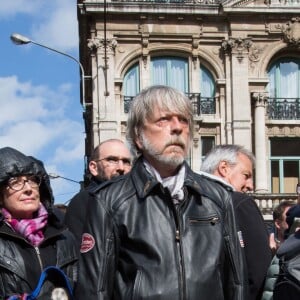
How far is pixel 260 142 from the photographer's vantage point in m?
29.8

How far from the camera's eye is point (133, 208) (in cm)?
402

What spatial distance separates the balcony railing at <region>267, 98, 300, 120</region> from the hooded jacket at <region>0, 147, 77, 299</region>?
86.2ft

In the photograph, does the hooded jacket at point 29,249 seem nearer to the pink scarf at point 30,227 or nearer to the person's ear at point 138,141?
the pink scarf at point 30,227

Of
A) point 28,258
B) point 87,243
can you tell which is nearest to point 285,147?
point 28,258

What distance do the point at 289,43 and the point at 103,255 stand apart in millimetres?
26999

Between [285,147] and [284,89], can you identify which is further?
[284,89]

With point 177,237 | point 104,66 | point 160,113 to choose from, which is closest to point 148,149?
point 160,113

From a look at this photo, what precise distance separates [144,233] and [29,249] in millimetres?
879

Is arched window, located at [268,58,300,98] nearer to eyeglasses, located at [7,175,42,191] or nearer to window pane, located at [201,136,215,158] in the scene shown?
window pane, located at [201,136,215,158]

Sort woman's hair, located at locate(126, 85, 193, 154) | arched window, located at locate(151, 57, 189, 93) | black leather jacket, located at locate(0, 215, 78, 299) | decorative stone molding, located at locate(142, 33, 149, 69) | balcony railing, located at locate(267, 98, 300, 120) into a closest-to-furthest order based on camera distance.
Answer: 1. woman's hair, located at locate(126, 85, 193, 154)
2. black leather jacket, located at locate(0, 215, 78, 299)
3. decorative stone molding, located at locate(142, 33, 149, 69)
4. arched window, located at locate(151, 57, 189, 93)
5. balcony railing, located at locate(267, 98, 300, 120)

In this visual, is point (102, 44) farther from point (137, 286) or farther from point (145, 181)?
point (137, 286)

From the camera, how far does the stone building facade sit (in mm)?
29594

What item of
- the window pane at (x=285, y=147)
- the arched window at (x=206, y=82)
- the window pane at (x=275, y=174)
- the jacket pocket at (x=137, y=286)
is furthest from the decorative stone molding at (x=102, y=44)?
the jacket pocket at (x=137, y=286)

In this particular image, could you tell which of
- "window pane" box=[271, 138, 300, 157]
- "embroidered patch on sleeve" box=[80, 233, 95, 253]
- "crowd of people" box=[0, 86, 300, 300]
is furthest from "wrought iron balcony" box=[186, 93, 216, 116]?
"embroidered patch on sleeve" box=[80, 233, 95, 253]
